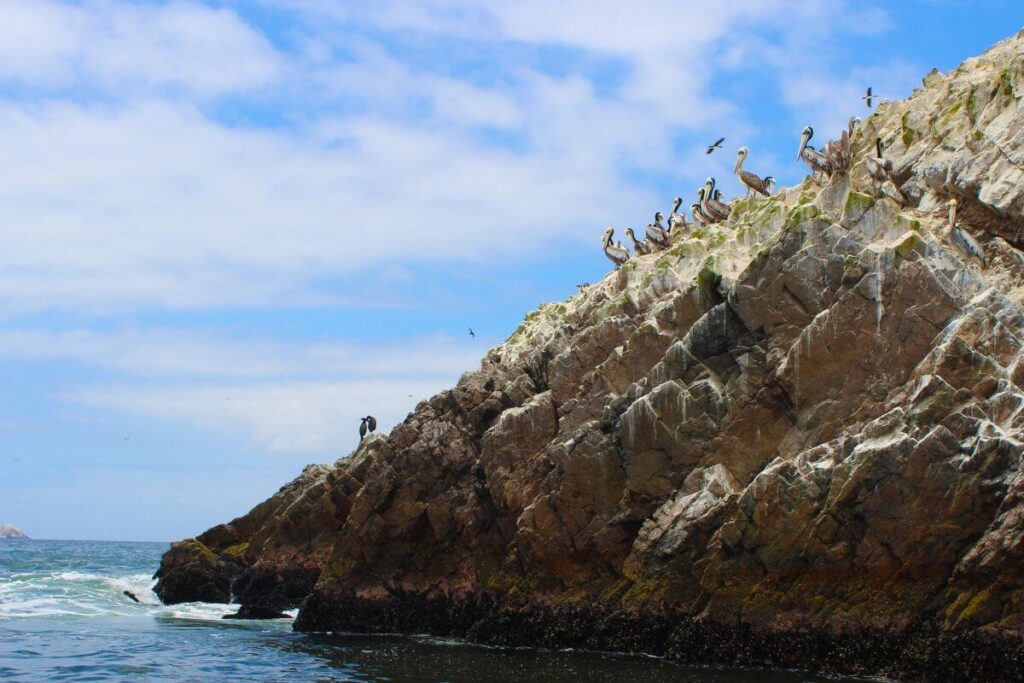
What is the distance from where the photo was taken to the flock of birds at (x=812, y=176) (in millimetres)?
29484

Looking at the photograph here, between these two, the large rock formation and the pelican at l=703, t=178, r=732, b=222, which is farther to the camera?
the pelican at l=703, t=178, r=732, b=222

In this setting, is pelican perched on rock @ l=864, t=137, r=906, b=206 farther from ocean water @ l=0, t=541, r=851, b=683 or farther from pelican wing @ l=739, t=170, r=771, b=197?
ocean water @ l=0, t=541, r=851, b=683

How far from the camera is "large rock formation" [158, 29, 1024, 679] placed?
24.8 m

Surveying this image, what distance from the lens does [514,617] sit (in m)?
32.2

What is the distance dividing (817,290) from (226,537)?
31898 mm

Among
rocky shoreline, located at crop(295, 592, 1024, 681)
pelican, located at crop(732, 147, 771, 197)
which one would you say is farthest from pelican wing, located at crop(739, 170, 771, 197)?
rocky shoreline, located at crop(295, 592, 1024, 681)

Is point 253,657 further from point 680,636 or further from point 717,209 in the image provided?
point 717,209

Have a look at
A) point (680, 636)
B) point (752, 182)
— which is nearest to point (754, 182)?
point (752, 182)

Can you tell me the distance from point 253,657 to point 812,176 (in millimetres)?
21484

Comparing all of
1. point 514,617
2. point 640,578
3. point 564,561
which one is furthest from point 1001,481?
point 514,617

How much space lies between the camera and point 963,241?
95.1 feet

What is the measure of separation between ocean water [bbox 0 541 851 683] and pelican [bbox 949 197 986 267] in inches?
442

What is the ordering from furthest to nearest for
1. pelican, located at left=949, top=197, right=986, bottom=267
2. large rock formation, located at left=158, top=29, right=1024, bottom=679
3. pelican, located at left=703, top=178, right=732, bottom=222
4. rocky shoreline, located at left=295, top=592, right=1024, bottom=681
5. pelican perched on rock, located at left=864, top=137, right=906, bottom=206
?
1. pelican, located at left=703, top=178, right=732, bottom=222
2. pelican perched on rock, located at left=864, top=137, right=906, bottom=206
3. pelican, located at left=949, top=197, right=986, bottom=267
4. large rock formation, located at left=158, top=29, right=1024, bottom=679
5. rocky shoreline, located at left=295, top=592, right=1024, bottom=681

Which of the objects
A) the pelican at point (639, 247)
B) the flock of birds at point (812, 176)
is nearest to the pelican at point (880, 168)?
the flock of birds at point (812, 176)
